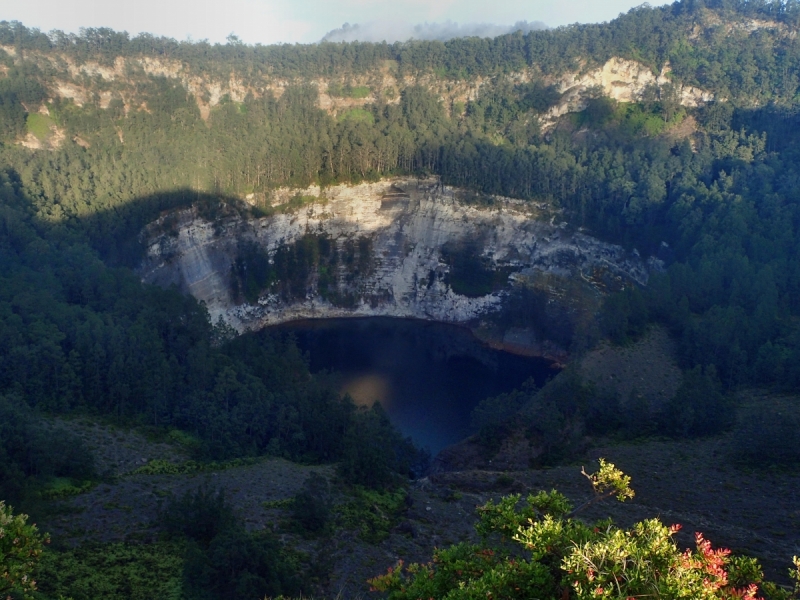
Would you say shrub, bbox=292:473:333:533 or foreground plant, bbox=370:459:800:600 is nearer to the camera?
foreground plant, bbox=370:459:800:600

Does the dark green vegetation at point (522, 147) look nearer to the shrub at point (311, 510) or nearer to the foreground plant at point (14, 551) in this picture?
the shrub at point (311, 510)

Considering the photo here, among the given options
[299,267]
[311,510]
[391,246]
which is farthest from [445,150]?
[311,510]

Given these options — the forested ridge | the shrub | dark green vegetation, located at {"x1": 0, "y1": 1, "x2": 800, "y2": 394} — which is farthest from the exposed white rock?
the shrub

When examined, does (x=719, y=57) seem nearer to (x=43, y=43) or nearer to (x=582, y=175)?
(x=582, y=175)

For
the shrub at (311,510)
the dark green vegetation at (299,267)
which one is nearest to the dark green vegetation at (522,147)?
the dark green vegetation at (299,267)

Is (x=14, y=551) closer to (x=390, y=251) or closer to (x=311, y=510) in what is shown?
(x=311, y=510)

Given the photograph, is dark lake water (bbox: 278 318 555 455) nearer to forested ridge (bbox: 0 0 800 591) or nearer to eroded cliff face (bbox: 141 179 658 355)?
eroded cliff face (bbox: 141 179 658 355)

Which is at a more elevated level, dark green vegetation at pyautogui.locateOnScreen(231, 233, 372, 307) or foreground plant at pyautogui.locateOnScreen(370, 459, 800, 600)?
foreground plant at pyautogui.locateOnScreen(370, 459, 800, 600)
